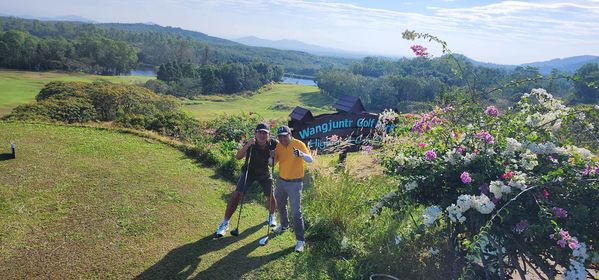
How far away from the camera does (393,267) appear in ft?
15.3

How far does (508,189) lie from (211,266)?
3279 millimetres

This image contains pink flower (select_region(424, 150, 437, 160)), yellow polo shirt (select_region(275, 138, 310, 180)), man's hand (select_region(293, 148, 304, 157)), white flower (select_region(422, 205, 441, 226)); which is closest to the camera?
white flower (select_region(422, 205, 441, 226))

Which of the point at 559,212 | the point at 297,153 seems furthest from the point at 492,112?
the point at 297,153

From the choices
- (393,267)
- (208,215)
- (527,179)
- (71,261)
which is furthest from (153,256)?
(527,179)

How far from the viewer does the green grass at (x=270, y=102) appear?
207ft

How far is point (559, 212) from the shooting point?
10.8 feet

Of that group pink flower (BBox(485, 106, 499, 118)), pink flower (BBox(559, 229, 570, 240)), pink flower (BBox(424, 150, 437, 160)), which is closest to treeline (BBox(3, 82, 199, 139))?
pink flower (BBox(424, 150, 437, 160))

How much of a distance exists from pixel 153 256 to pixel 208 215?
4.41ft

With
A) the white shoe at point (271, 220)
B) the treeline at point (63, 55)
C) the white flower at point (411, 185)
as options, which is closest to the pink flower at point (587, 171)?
the white flower at point (411, 185)

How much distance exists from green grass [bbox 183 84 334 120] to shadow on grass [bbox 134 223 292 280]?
5428 centimetres

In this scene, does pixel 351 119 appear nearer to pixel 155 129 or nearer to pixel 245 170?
pixel 245 170

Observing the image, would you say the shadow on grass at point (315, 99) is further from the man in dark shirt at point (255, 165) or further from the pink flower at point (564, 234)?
the pink flower at point (564, 234)

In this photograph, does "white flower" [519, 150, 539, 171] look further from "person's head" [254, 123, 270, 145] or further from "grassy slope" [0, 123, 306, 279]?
"person's head" [254, 123, 270, 145]

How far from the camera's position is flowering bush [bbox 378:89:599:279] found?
3.35m
